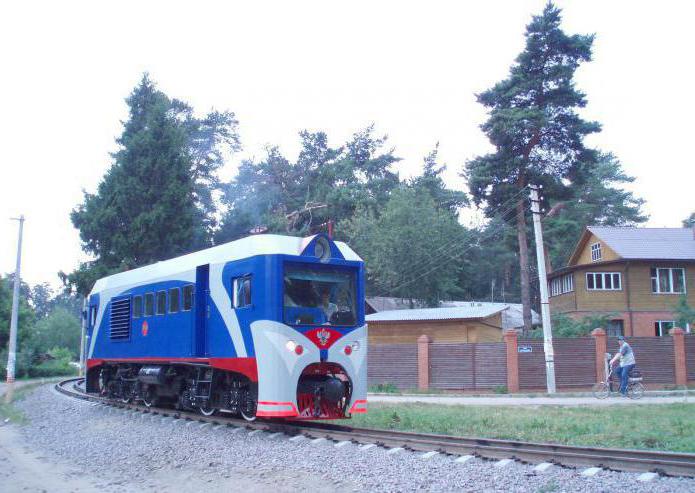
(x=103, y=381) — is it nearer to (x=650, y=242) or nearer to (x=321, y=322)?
(x=321, y=322)

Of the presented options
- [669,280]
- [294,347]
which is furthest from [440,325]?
[294,347]

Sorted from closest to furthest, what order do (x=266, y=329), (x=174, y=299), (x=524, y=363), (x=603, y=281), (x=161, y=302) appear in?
(x=266, y=329)
(x=174, y=299)
(x=161, y=302)
(x=524, y=363)
(x=603, y=281)

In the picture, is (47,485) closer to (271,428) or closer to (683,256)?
(271,428)

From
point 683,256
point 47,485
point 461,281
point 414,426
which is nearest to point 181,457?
point 47,485

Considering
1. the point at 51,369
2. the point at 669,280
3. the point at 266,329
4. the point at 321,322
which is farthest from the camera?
the point at 51,369

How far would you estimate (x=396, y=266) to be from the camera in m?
44.0

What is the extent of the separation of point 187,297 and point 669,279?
101 ft

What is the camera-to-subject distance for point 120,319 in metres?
17.3

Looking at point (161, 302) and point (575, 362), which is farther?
point (575, 362)

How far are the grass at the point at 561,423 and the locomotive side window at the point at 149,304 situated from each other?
5.21 meters

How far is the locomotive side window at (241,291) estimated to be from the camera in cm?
1177

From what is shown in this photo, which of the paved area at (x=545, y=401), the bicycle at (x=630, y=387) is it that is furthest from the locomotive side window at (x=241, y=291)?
the bicycle at (x=630, y=387)

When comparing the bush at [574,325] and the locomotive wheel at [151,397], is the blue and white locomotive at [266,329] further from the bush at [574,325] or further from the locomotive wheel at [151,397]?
the bush at [574,325]

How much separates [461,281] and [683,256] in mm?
22636
